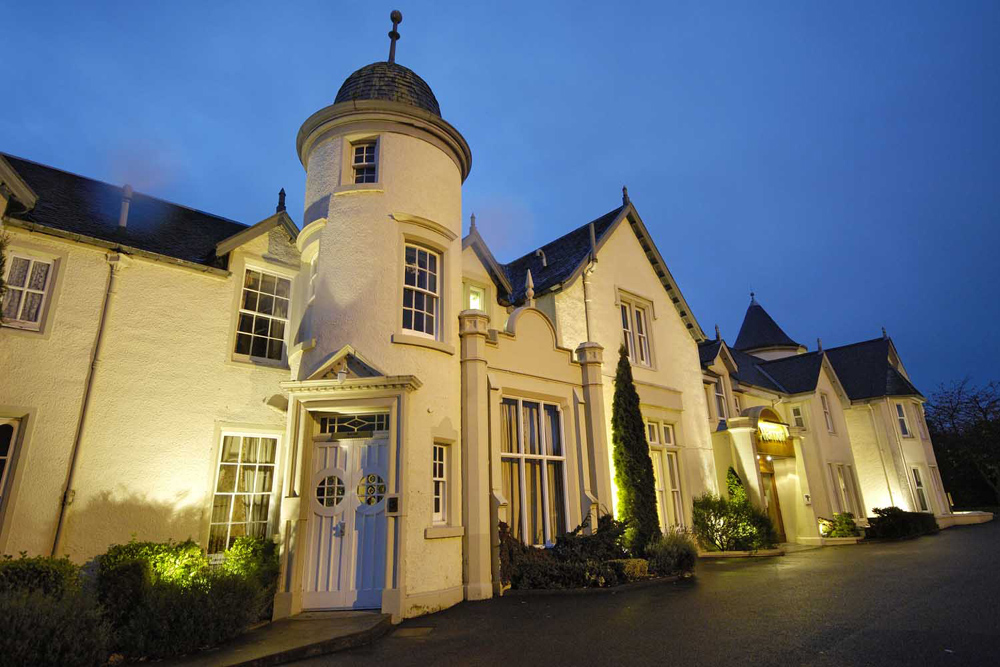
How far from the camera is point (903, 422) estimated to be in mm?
29281

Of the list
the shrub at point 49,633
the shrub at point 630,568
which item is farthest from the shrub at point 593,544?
the shrub at point 49,633

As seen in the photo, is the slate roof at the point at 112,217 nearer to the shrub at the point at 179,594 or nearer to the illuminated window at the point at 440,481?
the shrub at the point at 179,594

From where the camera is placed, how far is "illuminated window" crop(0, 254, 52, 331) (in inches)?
360

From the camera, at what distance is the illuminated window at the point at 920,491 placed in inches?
1100

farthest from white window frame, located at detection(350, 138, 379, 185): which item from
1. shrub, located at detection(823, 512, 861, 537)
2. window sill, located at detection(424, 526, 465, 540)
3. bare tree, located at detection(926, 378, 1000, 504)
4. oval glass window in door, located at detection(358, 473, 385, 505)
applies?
bare tree, located at detection(926, 378, 1000, 504)

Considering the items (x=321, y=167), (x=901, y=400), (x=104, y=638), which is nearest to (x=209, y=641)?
(x=104, y=638)

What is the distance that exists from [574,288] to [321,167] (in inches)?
295

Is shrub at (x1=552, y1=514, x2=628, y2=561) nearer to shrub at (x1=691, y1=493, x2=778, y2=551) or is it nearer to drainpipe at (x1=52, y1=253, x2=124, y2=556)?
shrub at (x1=691, y1=493, x2=778, y2=551)

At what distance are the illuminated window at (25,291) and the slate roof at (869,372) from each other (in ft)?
111

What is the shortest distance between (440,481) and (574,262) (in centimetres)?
838

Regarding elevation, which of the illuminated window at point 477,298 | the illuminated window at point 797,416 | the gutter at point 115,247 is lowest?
the illuminated window at point 797,416

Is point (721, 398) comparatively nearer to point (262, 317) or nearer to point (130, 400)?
point (262, 317)

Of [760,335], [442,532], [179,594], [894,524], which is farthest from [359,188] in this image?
[760,335]

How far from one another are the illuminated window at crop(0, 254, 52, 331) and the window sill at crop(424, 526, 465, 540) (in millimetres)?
7351
